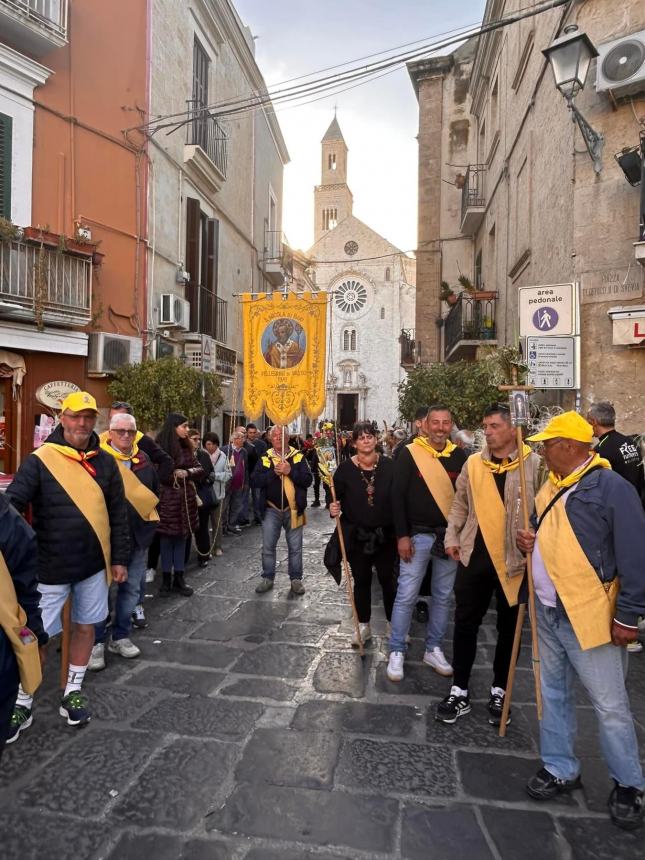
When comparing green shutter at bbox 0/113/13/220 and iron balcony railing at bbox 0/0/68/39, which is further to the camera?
green shutter at bbox 0/113/13/220

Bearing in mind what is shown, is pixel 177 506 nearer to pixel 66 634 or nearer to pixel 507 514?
pixel 66 634

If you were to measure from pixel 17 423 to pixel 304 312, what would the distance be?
5617 mm

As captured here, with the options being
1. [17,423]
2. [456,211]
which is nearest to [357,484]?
[17,423]

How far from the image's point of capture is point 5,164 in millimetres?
9305

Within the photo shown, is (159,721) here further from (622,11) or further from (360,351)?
(360,351)

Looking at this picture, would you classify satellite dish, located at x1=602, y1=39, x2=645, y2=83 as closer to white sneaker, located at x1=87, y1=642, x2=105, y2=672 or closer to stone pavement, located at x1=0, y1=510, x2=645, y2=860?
stone pavement, located at x1=0, y1=510, x2=645, y2=860

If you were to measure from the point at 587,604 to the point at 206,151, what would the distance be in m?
14.9

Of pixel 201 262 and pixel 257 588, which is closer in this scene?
pixel 257 588

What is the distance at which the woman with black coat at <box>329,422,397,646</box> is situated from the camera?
184 inches

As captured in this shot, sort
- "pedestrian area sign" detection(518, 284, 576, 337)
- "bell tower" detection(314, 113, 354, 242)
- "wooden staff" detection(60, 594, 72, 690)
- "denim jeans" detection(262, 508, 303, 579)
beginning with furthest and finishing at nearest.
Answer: "bell tower" detection(314, 113, 354, 242) < "pedestrian area sign" detection(518, 284, 576, 337) < "denim jeans" detection(262, 508, 303, 579) < "wooden staff" detection(60, 594, 72, 690)

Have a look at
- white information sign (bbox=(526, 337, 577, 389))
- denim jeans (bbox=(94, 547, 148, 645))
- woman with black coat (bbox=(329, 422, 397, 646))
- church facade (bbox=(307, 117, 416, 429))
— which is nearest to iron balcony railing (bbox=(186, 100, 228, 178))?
white information sign (bbox=(526, 337, 577, 389))

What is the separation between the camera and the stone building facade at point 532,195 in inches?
307

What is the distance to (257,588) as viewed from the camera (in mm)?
6379

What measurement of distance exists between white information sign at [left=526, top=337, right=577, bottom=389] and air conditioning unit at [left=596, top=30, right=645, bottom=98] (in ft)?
10.5
